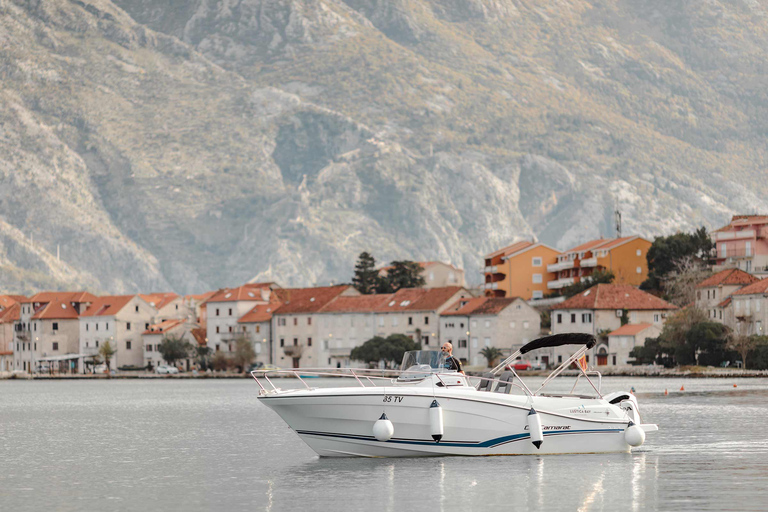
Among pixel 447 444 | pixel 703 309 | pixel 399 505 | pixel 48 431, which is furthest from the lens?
pixel 703 309

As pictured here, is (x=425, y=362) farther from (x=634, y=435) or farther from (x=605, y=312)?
(x=605, y=312)

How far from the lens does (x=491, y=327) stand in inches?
5723

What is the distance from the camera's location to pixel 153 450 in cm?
4453

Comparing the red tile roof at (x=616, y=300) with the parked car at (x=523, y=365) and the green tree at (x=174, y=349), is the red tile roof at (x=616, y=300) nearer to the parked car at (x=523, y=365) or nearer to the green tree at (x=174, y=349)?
the parked car at (x=523, y=365)

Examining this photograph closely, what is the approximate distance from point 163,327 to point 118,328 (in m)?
6.23

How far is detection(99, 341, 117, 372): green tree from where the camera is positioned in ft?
573

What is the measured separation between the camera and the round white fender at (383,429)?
3403 cm

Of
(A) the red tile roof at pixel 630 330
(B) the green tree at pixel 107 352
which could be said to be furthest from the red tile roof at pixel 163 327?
(A) the red tile roof at pixel 630 330

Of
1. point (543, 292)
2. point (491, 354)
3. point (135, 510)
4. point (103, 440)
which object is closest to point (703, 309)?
point (491, 354)

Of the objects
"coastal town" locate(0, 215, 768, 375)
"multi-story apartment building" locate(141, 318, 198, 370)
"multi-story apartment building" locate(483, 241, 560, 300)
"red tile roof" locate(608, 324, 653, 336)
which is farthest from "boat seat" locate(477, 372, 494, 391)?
"multi-story apartment building" locate(141, 318, 198, 370)

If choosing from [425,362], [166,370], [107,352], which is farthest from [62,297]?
[425,362]

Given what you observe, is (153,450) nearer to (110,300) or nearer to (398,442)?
(398,442)

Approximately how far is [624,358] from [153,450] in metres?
93.8

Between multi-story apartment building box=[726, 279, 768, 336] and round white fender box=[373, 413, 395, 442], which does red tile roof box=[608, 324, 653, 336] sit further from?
round white fender box=[373, 413, 395, 442]
